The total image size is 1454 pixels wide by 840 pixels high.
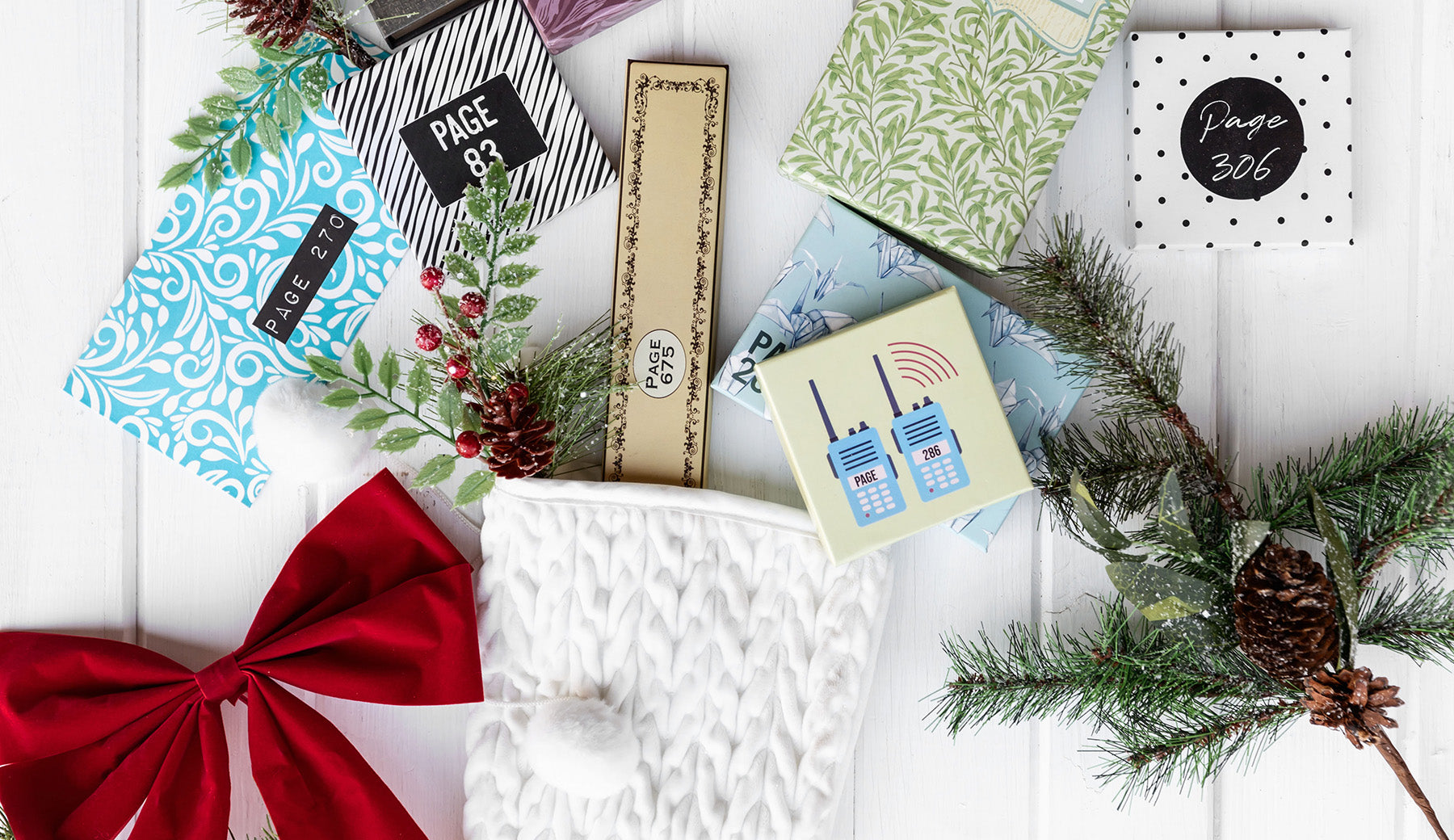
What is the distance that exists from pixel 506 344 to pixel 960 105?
0.51 m

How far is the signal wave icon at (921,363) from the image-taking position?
79 centimetres

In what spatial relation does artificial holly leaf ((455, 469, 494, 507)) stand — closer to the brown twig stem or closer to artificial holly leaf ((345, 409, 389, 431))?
artificial holly leaf ((345, 409, 389, 431))

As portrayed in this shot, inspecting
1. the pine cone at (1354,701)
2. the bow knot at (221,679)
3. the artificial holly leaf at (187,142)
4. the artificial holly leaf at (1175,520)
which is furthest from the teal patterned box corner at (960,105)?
the bow knot at (221,679)

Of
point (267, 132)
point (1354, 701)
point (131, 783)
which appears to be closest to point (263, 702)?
point (131, 783)

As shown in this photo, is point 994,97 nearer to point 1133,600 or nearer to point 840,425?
point 840,425

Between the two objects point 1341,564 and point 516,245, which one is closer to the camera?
point 1341,564

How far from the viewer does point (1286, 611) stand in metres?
0.68

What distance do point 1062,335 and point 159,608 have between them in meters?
1.01

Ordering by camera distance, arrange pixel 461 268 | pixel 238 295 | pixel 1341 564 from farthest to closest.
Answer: pixel 238 295 → pixel 461 268 → pixel 1341 564

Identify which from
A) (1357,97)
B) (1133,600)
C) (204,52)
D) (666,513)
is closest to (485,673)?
(666,513)

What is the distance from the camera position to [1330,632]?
70 cm

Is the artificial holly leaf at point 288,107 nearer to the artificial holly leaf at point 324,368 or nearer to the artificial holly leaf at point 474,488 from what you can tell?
the artificial holly leaf at point 324,368

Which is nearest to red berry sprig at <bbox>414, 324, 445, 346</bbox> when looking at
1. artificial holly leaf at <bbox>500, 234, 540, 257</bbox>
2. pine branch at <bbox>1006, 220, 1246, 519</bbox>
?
artificial holly leaf at <bbox>500, 234, 540, 257</bbox>

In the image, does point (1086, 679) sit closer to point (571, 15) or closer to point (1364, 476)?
point (1364, 476)
